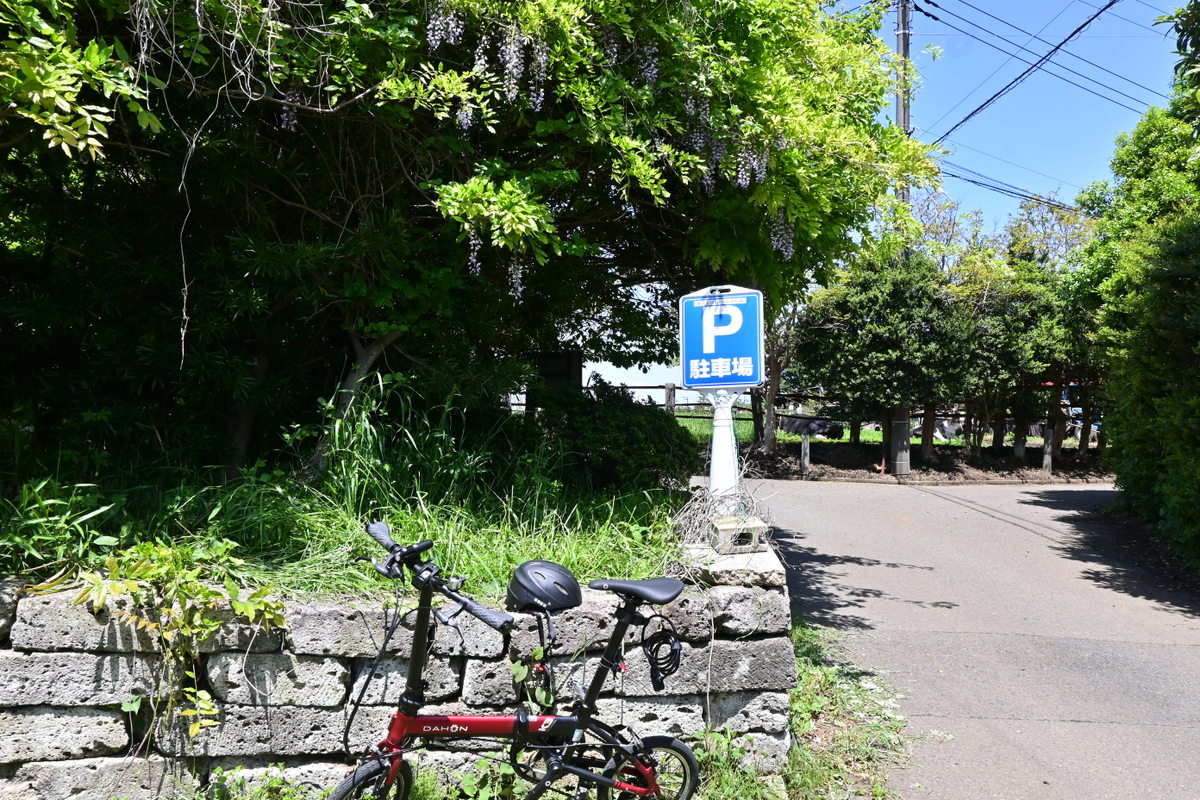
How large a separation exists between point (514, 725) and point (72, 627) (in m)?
1.79

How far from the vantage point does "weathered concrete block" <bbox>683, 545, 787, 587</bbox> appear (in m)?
3.82

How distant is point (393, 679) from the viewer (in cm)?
347

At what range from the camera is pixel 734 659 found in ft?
12.1

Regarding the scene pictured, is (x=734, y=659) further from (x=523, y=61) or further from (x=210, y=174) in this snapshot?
(x=210, y=174)

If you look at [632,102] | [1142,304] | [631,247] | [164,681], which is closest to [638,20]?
[632,102]

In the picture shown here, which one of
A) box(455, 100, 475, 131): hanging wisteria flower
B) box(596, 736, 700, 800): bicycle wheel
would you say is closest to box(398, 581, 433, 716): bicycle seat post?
box(596, 736, 700, 800): bicycle wheel

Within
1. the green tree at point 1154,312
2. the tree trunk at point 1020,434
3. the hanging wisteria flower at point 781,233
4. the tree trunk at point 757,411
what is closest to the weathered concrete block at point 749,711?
the hanging wisteria flower at point 781,233

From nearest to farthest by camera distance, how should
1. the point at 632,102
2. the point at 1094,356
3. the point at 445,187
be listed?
the point at 445,187
the point at 632,102
the point at 1094,356

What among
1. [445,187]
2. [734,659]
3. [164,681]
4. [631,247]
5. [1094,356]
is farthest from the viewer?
[1094,356]

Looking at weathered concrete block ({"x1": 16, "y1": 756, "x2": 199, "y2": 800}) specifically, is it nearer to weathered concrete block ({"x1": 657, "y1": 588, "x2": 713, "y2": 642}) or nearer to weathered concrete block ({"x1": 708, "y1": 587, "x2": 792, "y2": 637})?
weathered concrete block ({"x1": 657, "y1": 588, "x2": 713, "y2": 642})

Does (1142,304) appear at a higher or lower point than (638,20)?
lower

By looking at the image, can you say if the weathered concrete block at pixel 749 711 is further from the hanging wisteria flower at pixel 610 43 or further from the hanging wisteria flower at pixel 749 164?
the hanging wisteria flower at pixel 610 43

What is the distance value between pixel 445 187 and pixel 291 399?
5.89 feet

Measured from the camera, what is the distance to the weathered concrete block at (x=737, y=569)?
12.5 feet
